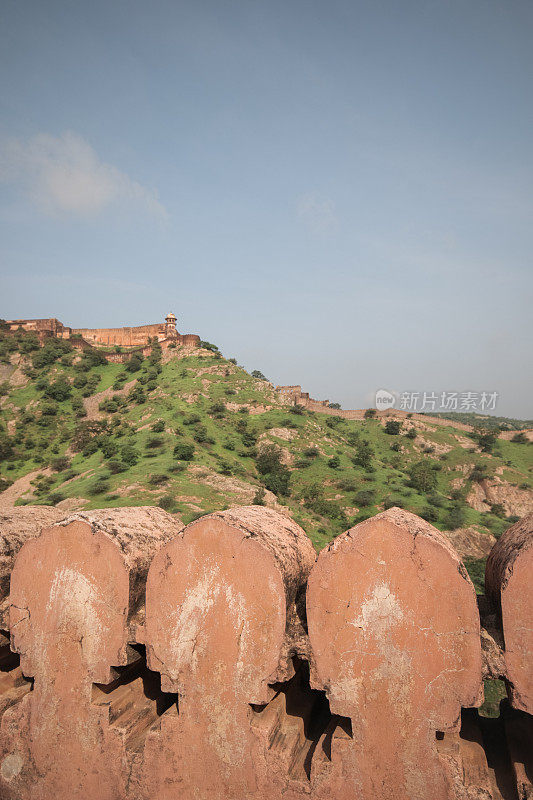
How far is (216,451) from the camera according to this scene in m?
36.2

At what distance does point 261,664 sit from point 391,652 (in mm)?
827

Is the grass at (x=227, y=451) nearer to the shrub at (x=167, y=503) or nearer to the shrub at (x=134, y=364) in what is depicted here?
the shrub at (x=167, y=503)

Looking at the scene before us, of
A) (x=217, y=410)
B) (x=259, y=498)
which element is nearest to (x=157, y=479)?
(x=259, y=498)

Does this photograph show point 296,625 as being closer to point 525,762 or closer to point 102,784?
point 525,762

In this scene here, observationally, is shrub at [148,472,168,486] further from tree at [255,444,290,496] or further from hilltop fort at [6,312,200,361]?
hilltop fort at [6,312,200,361]

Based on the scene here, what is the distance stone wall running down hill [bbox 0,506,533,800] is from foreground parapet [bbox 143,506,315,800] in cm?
1

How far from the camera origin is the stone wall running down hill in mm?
2621

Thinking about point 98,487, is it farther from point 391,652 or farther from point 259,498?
point 391,652

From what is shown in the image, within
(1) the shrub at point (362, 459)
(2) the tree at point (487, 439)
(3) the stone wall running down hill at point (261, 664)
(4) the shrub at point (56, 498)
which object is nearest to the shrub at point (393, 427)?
(2) the tree at point (487, 439)

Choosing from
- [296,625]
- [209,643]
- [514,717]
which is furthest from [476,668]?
[209,643]

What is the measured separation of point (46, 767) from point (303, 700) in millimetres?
1969

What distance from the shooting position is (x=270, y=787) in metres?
2.82

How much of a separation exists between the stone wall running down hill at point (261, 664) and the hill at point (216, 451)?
1809cm

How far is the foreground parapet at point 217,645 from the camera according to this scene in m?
2.88
